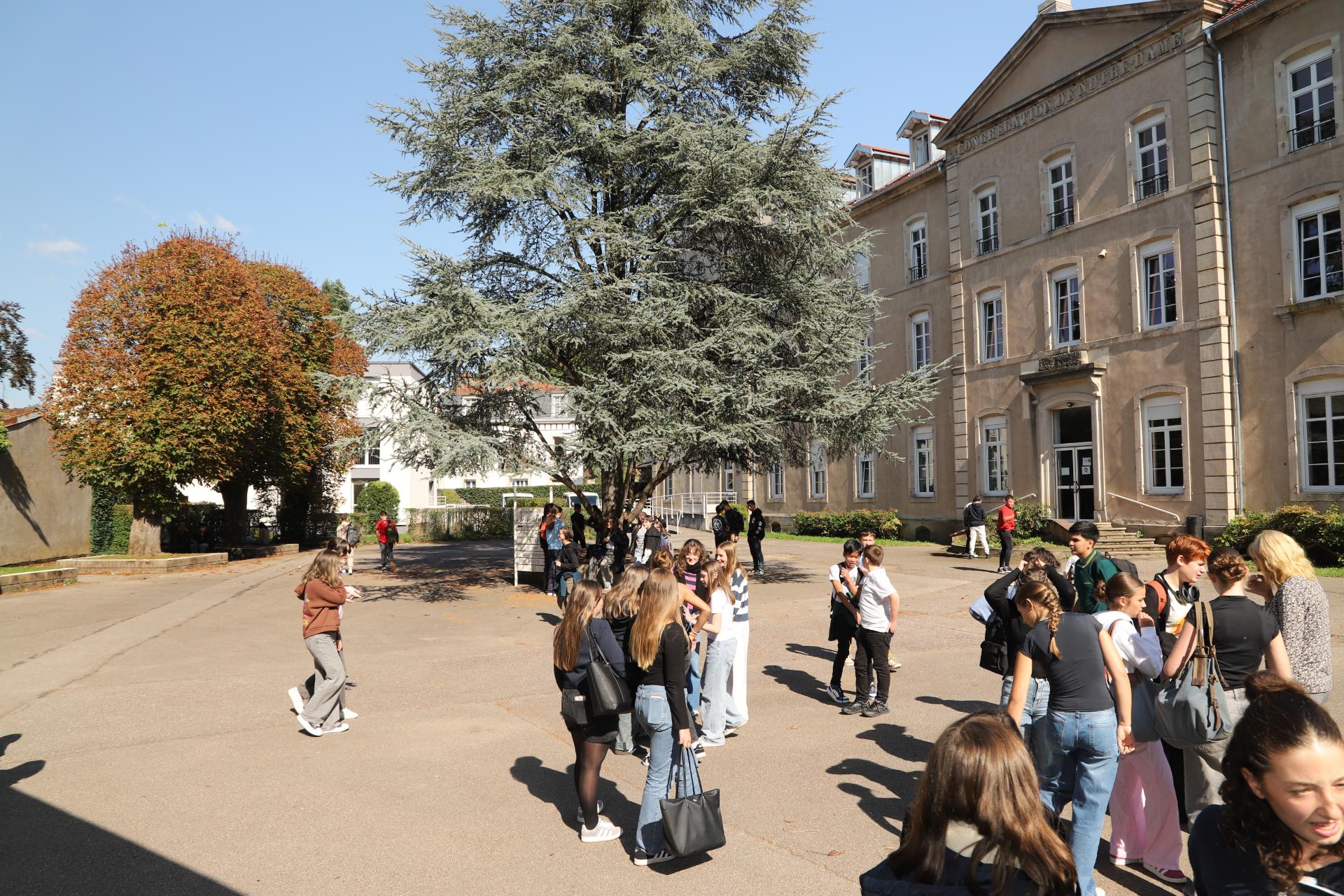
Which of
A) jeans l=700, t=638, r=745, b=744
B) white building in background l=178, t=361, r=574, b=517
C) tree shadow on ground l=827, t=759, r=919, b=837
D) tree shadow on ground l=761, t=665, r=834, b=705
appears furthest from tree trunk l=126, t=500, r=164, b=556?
tree shadow on ground l=827, t=759, r=919, b=837

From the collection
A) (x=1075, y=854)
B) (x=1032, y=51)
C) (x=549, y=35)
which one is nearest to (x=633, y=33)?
(x=549, y=35)

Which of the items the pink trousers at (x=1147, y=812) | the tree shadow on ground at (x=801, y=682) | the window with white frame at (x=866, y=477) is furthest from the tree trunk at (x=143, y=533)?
the pink trousers at (x=1147, y=812)

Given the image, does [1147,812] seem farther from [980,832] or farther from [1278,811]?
[980,832]

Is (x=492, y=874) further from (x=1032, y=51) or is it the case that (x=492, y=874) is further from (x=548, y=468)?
(x=1032, y=51)

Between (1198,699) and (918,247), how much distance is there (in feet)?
91.9

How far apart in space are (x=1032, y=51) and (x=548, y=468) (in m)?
19.0

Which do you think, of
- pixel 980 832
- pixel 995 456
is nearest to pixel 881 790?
pixel 980 832

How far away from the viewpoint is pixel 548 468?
16.8m

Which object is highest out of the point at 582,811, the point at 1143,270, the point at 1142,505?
the point at 1143,270

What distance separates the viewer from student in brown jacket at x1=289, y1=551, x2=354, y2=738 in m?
7.68

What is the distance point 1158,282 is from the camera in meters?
21.8

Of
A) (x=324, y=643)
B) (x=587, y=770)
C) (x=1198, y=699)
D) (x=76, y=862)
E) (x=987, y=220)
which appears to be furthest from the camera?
(x=987, y=220)

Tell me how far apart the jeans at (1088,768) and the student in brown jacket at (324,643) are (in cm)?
586

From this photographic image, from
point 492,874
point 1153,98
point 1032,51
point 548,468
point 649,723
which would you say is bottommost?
point 492,874
